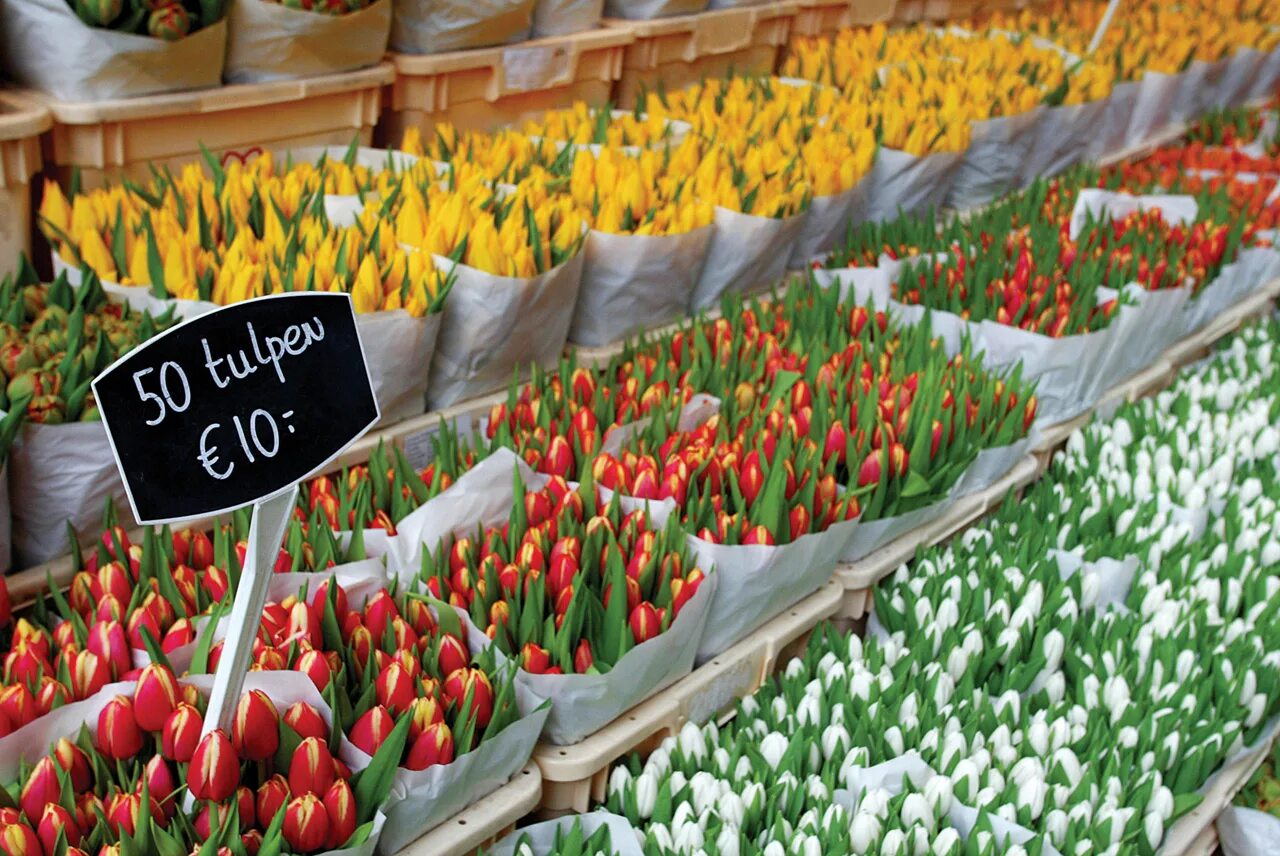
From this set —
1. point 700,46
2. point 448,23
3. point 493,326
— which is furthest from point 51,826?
point 700,46

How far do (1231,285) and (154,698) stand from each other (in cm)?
343

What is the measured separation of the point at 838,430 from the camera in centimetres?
216

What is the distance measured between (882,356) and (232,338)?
1630 millimetres

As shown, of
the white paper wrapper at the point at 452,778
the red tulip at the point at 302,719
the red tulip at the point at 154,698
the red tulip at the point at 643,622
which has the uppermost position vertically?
the red tulip at the point at 154,698

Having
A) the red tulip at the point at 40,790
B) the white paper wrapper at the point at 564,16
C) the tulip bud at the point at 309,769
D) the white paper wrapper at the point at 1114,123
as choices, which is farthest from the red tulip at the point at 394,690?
the white paper wrapper at the point at 1114,123

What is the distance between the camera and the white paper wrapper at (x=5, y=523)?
1689mm

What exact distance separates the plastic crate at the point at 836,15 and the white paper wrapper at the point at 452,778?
3.64 m

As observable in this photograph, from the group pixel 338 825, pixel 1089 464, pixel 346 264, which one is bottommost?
pixel 1089 464

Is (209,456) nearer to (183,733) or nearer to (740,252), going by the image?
(183,733)

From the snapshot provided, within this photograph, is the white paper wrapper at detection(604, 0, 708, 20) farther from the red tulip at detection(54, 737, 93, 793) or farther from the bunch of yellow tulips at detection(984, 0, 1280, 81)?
the red tulip at detection(54, 737, 93, 793)

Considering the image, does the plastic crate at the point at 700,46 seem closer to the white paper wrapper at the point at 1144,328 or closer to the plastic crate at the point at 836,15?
the plastic crate at the point at 836,15

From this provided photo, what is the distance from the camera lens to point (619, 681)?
5.33ft

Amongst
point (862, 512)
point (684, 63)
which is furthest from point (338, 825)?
point (684, 63)

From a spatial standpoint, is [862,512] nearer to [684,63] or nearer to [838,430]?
[838,430]
